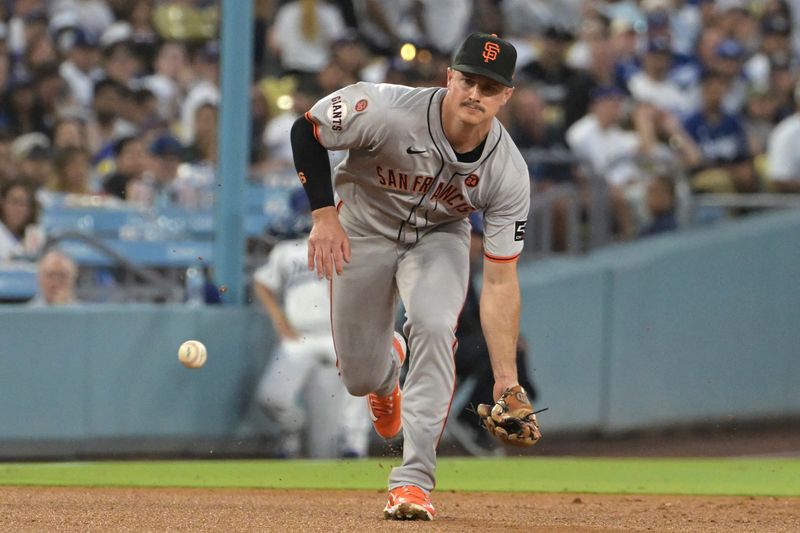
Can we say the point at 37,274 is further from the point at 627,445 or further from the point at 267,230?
the point at 627,445

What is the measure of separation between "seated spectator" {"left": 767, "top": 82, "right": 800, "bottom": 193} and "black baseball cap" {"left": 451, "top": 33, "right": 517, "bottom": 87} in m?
8.97

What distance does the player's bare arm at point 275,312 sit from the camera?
10.9m

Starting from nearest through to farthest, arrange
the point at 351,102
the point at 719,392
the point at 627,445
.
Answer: the point at 351,102
the point at 627,445
the point at 719,392

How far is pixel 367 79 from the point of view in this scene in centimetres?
1375

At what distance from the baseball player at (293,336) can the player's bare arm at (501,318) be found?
4343 millimetres

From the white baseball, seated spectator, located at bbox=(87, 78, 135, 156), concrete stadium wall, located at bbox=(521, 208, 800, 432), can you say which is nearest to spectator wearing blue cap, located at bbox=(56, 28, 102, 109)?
seated spectator, located at bbox=(87, 78, 135, 156)

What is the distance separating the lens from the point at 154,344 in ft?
35.2

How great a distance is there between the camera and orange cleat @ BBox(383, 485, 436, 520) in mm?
6297

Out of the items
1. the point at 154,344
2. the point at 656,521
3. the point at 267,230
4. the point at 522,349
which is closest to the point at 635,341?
the point at 522,349

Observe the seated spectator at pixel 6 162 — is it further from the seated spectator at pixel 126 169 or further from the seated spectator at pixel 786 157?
the seated spectator at pixel 786 157

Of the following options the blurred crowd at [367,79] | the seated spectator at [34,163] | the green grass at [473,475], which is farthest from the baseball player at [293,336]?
the seated spectator at [34,163]

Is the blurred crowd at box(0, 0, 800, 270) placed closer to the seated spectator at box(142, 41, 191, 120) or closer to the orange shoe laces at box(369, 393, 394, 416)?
the seated spectator at box(142, 41, 191, 120)

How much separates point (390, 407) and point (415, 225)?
1179 millimetres

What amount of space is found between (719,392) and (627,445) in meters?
1.52
